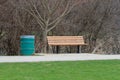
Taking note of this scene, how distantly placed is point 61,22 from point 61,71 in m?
10.0

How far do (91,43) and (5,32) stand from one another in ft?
18.6

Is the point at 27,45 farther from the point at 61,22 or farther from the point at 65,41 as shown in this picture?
the point at 61,22

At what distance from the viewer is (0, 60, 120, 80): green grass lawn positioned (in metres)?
10.3

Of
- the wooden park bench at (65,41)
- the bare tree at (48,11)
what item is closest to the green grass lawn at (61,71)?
the wooden park bench at (65,41)

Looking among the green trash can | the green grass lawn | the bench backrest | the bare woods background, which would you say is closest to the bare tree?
the bare woods background

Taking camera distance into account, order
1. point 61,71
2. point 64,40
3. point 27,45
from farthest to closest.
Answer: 1. point 64,40
2. point 27,45
3. point 61,71

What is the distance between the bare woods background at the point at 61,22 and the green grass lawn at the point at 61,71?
23.4ft

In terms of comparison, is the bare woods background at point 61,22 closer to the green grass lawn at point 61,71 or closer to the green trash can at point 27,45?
the green trash can at point 27,45

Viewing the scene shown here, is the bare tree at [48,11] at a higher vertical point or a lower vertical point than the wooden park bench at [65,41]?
higher

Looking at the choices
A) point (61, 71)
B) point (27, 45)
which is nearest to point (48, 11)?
point (27, 45)

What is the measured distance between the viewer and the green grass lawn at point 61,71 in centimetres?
1033

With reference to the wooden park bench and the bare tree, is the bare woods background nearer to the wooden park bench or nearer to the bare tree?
the bare tree

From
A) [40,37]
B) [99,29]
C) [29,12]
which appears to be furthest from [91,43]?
[29,12]

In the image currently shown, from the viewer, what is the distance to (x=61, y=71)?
11.5m
